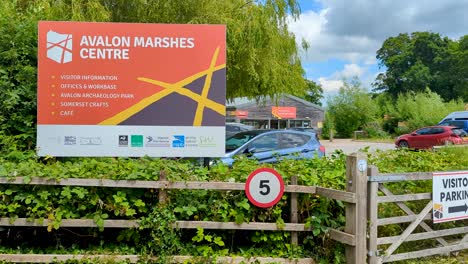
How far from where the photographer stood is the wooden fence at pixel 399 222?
4.38m

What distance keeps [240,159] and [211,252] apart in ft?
3.82

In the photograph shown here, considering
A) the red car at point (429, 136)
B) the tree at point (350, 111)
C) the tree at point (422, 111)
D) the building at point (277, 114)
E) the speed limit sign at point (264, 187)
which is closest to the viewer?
the speed limit sign at point (264, 187)

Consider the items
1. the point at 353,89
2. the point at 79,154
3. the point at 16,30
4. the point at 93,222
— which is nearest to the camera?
the point at 93,222

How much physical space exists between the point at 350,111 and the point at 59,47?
4771cm

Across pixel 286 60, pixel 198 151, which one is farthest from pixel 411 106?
pixel 198 151

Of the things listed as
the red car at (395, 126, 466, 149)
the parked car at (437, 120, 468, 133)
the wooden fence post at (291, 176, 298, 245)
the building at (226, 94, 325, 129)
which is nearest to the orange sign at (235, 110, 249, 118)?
the building at (226, 94, 325, 129)

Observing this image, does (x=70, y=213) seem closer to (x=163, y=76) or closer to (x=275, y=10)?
(x=163, y=76)

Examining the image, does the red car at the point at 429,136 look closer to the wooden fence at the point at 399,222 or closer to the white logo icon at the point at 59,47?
the wooden fence at the point at 399,222

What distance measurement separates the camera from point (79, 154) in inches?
209

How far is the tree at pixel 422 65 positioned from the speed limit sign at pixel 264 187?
71.3 meters

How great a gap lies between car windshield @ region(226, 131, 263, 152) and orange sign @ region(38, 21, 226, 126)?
4.48 meters

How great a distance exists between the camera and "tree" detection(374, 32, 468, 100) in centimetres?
6888

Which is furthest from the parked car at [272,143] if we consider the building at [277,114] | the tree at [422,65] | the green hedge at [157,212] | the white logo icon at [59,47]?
the tree at [422,65]

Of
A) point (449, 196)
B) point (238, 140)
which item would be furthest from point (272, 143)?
point (449, 196)
